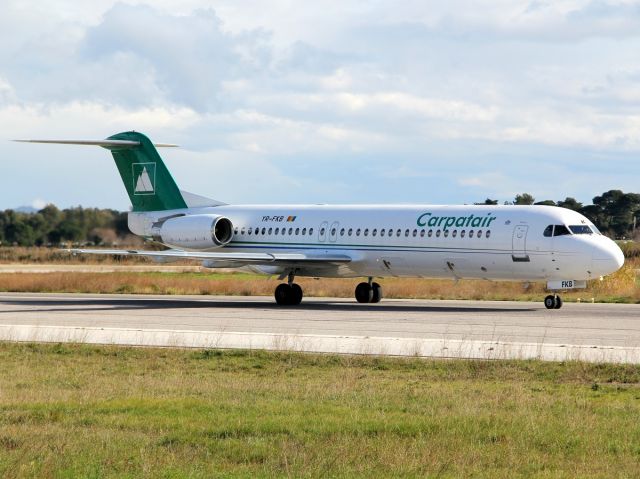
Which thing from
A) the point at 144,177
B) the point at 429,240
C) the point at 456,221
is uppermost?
the point at 144,177

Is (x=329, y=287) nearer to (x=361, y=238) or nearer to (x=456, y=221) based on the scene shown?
(x=361, y=238)

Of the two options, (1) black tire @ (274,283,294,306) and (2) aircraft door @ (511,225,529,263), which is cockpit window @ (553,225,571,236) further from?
(1) black tire @ (274,283,294,306)

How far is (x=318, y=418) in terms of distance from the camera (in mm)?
11500

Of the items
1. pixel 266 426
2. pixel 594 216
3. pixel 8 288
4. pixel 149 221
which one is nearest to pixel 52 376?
pixel 266 426

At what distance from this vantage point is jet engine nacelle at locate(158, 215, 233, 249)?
37.2m

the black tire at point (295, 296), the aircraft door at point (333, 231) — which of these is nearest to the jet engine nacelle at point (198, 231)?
the black tire at point (295, 296)

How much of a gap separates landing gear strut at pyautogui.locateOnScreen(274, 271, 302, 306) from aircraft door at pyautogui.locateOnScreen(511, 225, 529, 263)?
7287 mm

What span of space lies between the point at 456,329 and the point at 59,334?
8.28 metres

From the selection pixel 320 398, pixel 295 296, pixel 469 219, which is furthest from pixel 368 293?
pixel 320 398

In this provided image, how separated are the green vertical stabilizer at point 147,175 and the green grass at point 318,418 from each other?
908 inches

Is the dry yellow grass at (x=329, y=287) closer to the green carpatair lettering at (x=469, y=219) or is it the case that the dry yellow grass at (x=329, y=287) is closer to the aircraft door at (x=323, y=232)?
the aircraft door at (x=323, y=232)

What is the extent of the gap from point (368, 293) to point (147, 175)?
32.8ft

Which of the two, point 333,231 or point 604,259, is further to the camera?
point 333,231

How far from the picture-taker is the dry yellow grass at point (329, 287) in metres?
39.4
